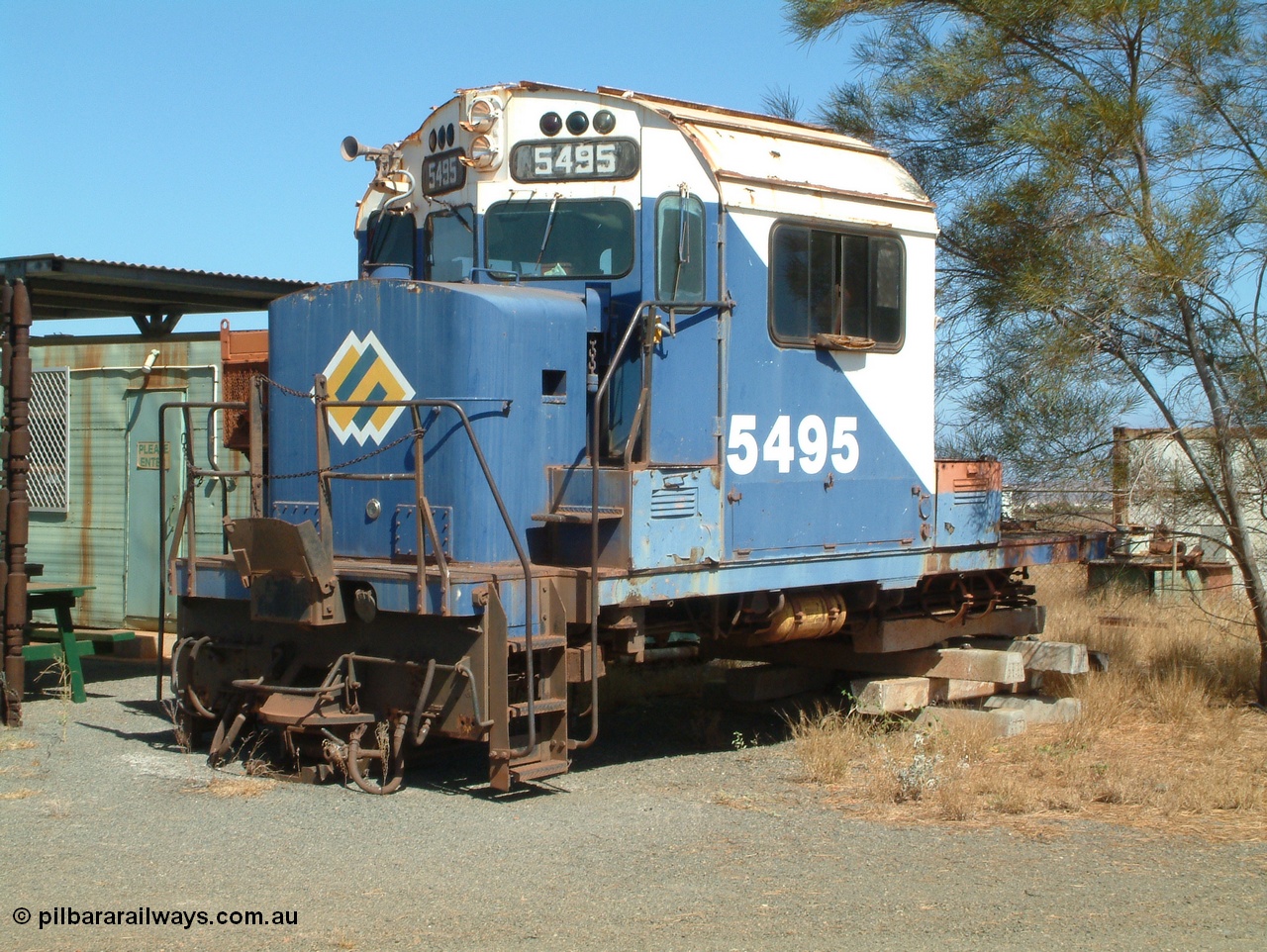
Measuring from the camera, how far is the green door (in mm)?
11711

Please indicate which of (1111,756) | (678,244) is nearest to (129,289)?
(678,244)

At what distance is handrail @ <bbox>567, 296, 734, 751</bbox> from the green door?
5706 millimetres

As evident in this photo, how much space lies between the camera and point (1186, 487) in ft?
31.4

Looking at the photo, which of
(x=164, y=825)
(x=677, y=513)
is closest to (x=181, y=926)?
(x=164, y=825)

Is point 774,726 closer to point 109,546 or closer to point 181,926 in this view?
point 181,926

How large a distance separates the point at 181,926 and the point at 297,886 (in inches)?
21.5

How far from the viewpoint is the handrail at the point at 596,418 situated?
653 centimetres

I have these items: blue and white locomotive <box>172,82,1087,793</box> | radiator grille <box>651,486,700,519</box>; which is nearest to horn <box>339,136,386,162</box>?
blue and white locomotive <box>172,82,1087,793</box>

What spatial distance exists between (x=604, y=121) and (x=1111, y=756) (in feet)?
15.4

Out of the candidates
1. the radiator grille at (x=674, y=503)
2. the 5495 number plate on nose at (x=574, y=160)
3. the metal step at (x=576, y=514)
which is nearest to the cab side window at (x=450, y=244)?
the 5495 number plate on nose at (x=574, y=160)

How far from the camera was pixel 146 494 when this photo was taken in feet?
38.9

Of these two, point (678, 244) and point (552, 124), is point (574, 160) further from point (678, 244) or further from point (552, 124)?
point (678, 244)

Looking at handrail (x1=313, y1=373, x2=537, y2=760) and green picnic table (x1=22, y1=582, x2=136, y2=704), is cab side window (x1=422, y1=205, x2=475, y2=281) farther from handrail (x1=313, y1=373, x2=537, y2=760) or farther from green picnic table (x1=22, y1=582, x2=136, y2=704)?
green picnic table (x1=22, y1=582, x2=136, y2=704)

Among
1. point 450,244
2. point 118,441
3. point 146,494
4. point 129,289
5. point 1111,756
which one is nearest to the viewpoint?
point 450,244
